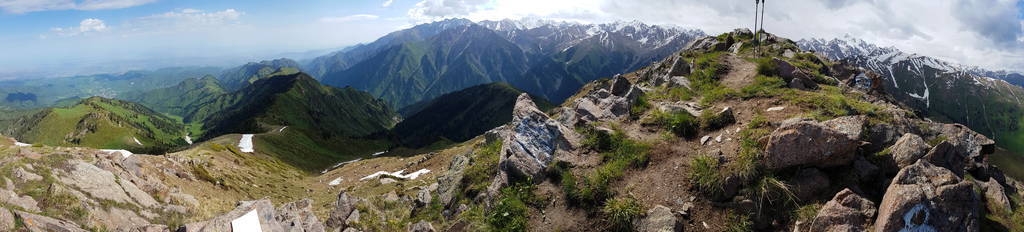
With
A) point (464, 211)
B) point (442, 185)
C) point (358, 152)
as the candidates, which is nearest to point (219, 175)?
point (442, 185)

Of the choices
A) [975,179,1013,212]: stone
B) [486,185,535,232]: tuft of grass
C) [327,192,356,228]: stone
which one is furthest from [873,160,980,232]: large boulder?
[327,192,356,228]: stone

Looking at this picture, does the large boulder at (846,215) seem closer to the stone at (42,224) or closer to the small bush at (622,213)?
the small bush at (622,213)

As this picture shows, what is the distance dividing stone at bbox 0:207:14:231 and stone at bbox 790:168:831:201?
25.8m

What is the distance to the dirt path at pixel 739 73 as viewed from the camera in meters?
22.9

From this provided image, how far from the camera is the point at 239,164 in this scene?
88.1 meters

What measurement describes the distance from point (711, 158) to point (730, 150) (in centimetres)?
77

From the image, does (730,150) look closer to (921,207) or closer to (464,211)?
(921,207)

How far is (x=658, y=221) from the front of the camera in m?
12.7

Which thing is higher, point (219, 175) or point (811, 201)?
point (811, 201)

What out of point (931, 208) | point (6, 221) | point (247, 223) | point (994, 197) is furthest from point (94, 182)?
point (994, 197)

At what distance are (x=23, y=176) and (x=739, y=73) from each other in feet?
132

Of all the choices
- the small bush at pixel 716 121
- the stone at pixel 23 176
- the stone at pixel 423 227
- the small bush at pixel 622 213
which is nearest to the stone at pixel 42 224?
the stone at pixel 23 176

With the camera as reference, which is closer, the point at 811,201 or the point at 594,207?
the point at 811,201

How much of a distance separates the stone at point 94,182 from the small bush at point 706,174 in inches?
1212
